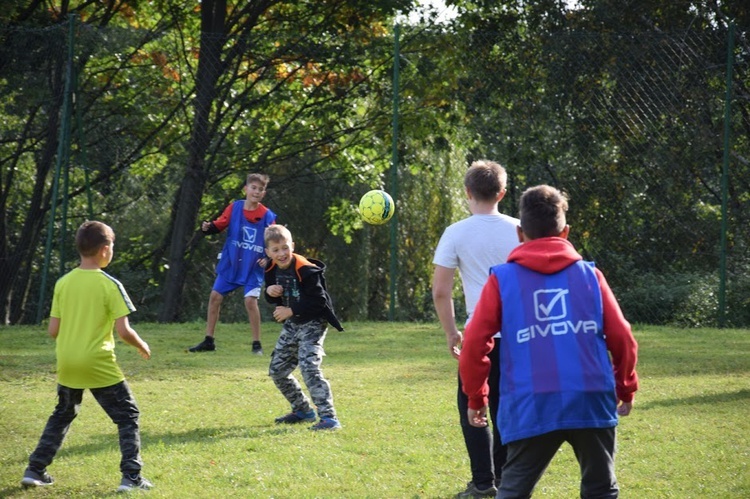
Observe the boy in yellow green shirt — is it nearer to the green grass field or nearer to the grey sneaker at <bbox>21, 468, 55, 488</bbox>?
the grey sneaker at <bbox>21, 468, 55, 488</bbox>

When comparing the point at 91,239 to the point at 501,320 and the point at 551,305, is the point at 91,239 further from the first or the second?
the point at 551,305

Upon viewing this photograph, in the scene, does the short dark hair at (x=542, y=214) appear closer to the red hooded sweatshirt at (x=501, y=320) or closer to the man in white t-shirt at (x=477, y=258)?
the red hooded sweatshirt at (x=501, y=320)

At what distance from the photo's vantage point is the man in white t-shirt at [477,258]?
527 centimetres

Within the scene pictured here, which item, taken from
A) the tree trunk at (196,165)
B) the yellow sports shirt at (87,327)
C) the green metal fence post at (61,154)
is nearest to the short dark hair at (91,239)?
the yellow sports shirt at (87,327)

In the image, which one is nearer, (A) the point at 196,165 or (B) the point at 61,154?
(B) the point at 61,154

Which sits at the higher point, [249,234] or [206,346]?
[249,234]

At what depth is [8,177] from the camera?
703 inches

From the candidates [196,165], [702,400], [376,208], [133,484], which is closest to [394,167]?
[376,208]

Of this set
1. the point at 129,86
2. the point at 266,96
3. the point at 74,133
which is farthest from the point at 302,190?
the point at 74,133

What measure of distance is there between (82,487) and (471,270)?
96.1 inches

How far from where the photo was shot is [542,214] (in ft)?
13.6

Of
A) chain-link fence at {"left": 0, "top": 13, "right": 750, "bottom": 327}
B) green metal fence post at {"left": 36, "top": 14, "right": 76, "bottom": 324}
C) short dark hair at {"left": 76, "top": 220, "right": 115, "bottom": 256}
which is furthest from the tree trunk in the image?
short dark hair at {"left": 76, "top": 220, "right": 115, "bottom": 256}

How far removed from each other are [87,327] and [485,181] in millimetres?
2257

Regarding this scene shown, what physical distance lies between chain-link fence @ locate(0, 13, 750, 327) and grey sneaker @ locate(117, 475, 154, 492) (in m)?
7.92
